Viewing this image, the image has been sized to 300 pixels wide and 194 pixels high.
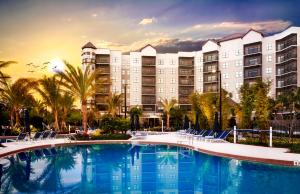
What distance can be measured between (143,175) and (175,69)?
2302 inches

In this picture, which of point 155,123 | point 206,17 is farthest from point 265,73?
point 155,123

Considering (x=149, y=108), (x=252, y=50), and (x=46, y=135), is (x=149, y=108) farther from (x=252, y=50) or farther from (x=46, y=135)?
(x=46, y=135)

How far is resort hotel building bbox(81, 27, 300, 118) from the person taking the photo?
62.9 metres

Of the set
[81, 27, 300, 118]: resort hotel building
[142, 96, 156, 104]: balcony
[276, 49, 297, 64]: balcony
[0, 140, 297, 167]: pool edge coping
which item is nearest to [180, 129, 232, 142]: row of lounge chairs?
[0, 140, 297, 167]: pool edge coping

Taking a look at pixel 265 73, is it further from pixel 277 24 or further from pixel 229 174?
pixel 229 174

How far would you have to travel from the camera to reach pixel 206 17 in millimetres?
64125

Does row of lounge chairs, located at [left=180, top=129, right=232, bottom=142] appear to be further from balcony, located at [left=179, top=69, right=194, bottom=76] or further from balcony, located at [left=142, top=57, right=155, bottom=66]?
balcony, located at [left=142, top=57, right=155, bottom=66]

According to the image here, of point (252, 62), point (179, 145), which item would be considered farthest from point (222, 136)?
point (252, 62)

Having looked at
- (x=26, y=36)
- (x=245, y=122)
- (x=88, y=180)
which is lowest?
(x=88, y=180)

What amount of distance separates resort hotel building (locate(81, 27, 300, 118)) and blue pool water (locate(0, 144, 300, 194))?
46.5 m

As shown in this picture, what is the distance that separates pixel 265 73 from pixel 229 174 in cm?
5107

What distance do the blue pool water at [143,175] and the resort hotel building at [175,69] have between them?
153 ft

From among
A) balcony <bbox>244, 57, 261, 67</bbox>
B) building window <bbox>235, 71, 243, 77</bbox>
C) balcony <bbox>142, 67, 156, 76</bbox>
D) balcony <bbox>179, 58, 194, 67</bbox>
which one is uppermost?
balcony <bbox>179, 58, 194, 67</bbox>

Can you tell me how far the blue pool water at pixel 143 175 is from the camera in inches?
443
